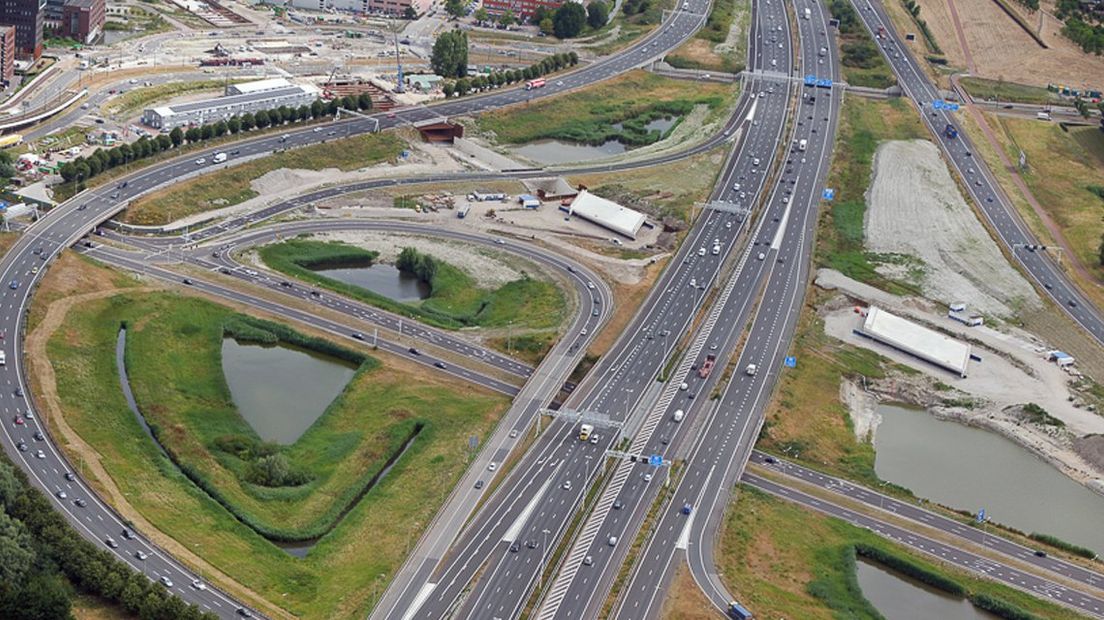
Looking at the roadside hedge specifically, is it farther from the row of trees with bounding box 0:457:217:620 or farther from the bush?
the row of trees with bounding box 0:457:217:620

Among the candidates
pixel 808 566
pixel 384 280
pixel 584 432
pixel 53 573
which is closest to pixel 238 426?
pixel 53 573

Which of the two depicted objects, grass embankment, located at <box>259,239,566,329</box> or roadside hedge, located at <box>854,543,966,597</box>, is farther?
grass embankment, located at <box>259,239,566,329</box>

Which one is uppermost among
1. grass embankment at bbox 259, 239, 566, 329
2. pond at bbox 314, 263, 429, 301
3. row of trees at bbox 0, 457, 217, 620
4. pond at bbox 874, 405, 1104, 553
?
grass embankment at bbox 259, 239, 566, 329

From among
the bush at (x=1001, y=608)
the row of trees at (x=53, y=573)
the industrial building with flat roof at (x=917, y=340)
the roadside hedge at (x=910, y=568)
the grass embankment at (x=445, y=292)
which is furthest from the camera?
the industrial building with flat roof at (x=917, y=340)

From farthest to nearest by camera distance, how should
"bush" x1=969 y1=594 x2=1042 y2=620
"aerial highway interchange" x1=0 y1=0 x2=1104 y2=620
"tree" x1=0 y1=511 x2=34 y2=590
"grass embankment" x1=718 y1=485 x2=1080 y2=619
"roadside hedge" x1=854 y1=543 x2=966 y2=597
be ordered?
"roadside hedge" x1=854 y1=543 x2=966 y2=597, "bush" x1=969 y1=594 x2=1042 y2=620, "grass embankment" x1=718 y1=485 x2=1080 y2=619, "aerial highway interchange" x1=0 y1=0 x2=1104 y2=620, "tree" x1=0 y1=511 x2=34 y2=590

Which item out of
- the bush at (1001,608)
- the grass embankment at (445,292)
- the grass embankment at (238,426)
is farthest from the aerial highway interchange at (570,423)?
the bush at (1001,608)

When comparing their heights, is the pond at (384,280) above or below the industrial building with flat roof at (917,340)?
below

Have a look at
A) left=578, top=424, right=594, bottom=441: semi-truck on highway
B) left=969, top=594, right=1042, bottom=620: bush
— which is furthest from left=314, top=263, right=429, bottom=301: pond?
left=969, top=594, right=1042, bottom=620: bush

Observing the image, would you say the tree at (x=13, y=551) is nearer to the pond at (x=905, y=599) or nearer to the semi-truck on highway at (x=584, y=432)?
the semi-truck on highway at (x=584, y=432)
